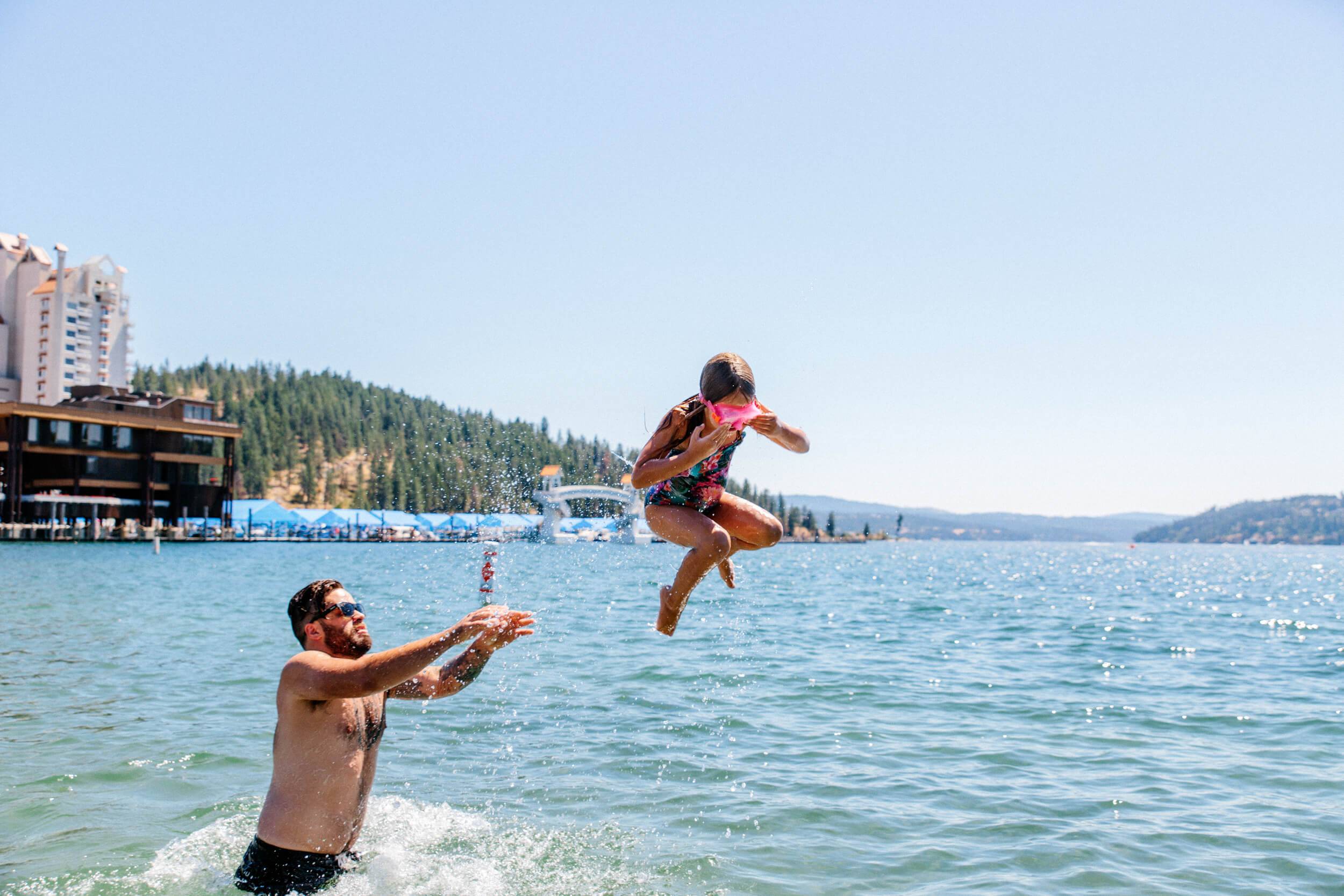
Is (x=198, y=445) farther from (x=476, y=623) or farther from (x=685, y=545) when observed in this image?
(x=476, y=623)

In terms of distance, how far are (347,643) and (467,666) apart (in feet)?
2.51

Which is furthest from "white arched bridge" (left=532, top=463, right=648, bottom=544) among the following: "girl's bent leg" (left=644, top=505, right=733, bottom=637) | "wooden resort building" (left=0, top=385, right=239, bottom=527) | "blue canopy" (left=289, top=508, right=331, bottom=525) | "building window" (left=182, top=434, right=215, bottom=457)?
"building window" (left=182, top=434, right=215, bottom=457)

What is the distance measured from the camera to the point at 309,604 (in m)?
5.82

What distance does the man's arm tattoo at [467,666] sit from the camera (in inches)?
234

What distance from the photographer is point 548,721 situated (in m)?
13.6

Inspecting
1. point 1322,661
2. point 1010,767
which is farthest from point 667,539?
point 1322,661

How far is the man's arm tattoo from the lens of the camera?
5.94 m

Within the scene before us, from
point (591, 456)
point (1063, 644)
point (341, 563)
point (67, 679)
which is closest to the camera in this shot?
point (591, 456)

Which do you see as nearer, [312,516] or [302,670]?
[302,670]

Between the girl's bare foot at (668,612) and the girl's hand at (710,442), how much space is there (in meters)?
1.16

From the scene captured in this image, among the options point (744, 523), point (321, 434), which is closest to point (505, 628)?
point (744, 523)

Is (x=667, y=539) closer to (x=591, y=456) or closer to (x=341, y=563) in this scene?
(x=591, y=456)

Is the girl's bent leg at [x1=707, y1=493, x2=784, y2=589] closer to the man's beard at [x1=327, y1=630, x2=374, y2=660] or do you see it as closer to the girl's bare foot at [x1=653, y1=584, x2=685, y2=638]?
the girl's bare foot at [x1=653, y1=584, x2=685, y2=638]

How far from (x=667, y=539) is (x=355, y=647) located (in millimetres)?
2355
